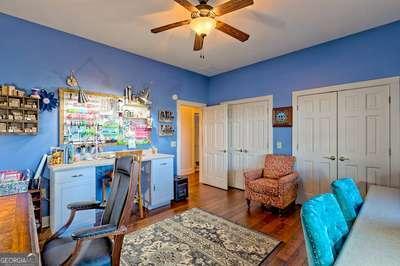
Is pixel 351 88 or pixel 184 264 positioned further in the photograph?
pixel 351 88

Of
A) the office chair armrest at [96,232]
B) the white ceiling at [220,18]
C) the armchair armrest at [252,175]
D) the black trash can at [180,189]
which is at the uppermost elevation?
the white ceiling at [220,18]

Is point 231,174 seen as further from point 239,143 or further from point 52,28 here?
point 52,28

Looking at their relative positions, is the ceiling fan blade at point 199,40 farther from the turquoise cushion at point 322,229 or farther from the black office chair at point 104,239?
the turquoise cushion at point 322,229

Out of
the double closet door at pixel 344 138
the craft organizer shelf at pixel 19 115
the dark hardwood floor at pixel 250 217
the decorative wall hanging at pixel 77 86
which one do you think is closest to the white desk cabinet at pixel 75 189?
the dark hardwood floor at pixel 250 217

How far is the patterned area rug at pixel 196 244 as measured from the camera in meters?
2.09

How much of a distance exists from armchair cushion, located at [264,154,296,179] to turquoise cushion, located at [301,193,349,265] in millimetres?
2537

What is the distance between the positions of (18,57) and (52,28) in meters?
0.64

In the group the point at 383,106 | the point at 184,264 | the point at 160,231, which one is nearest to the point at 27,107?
the point at 160,231

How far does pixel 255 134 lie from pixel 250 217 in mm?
1867

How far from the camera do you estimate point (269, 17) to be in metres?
2.65

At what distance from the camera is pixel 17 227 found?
1.14m

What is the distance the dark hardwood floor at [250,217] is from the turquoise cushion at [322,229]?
3.92ft

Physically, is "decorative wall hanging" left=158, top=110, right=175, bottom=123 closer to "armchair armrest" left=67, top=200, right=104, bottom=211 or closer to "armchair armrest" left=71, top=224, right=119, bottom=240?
"armchair armrest" left=67, top=200, right=104, bottom=211

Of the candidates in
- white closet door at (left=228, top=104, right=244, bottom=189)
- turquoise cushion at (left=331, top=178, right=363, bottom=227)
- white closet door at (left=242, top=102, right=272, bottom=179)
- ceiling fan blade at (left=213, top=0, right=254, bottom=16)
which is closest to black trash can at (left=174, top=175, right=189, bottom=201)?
white closet door at (left=228, top=104, right=244, bottom=189)
